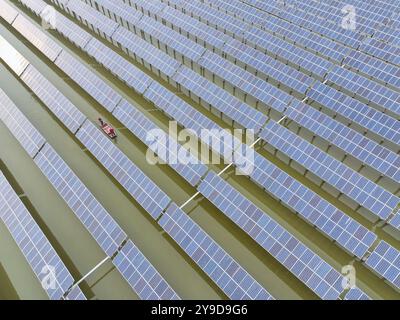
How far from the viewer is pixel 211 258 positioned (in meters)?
19.4

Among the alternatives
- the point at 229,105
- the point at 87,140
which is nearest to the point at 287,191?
the point at 229,105

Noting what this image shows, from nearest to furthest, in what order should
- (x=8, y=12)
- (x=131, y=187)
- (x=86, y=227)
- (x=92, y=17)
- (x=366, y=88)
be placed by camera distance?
(x=86, y=227) < (x=131, y=187) < (x=366, y=88) < (x=92, y=17) < (x=8, y=12)

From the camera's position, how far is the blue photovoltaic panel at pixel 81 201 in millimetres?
20469

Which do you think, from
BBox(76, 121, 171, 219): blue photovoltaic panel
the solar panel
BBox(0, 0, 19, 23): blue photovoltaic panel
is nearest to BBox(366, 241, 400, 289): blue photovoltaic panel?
BBox(76, 121, 171, 219): blue photovoltaic panel

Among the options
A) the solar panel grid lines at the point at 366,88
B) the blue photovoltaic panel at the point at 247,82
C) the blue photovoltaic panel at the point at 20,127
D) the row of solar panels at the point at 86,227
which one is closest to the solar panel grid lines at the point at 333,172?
the blue photovoltaic panel at the point at 247,82

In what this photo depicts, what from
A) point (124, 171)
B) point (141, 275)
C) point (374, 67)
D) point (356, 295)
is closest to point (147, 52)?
point (124, 171)

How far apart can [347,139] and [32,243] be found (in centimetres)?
2689

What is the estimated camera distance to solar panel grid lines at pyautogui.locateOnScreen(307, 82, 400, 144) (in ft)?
85.9

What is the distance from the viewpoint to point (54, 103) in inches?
1144

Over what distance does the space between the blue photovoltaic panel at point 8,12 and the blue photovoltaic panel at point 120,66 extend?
15.0m

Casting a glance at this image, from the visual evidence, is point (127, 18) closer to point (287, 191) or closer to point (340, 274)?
point (287, 191)

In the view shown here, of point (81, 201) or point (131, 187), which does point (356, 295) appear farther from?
point (81, 201)

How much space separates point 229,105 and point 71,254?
750 inches

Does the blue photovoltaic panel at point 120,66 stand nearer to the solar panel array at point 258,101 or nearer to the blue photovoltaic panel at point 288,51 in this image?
the solar panel array at point 258,101
